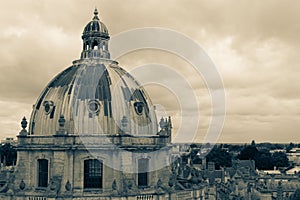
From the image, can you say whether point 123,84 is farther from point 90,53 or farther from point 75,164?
point 75,164

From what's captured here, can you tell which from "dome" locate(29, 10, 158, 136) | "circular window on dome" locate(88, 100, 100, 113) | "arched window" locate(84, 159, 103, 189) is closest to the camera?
"arched window" locate(84, 159, 103, 189)

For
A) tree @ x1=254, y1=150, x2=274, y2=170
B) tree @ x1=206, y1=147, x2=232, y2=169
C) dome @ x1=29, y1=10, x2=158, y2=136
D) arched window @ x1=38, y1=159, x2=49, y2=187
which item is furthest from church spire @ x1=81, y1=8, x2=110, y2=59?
tree @ x1=254, y1=150, x2=274, y2=170

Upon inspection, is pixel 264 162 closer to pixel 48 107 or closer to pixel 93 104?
pixel 93 104

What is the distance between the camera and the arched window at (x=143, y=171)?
46.1 meters

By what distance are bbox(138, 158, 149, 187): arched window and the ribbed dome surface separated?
3028 mm

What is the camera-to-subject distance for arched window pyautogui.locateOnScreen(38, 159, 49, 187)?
44531 millimetres

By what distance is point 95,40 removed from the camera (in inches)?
1983

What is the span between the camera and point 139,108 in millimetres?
46969

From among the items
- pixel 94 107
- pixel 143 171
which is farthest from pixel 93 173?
pixel 94 107

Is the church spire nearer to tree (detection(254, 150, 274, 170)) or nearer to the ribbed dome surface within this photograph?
the ribbed dome surface

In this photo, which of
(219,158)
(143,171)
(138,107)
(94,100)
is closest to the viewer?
(94,100)

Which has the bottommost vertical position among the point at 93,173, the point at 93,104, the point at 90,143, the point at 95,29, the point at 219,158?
the point at 219,158

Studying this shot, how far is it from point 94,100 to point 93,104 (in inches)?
20.4

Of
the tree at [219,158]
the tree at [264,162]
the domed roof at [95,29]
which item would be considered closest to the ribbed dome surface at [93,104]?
the domed roof at [95,29]
